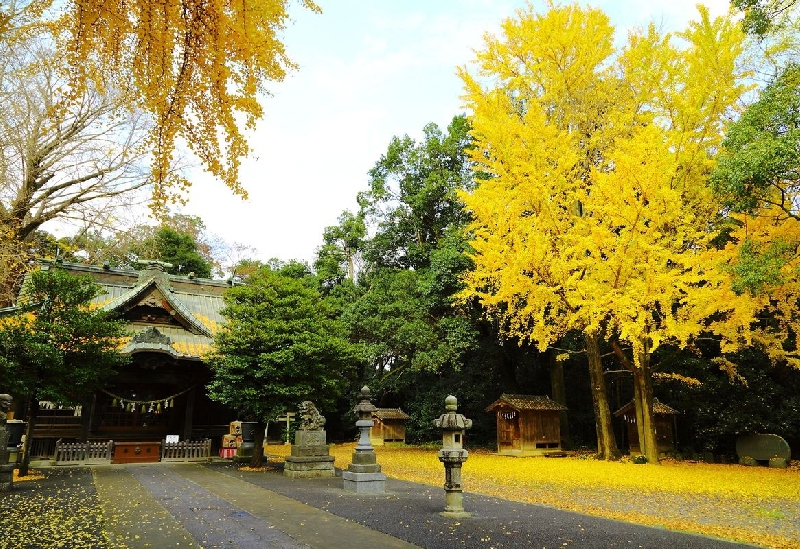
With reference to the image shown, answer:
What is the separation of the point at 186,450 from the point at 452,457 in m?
11.9

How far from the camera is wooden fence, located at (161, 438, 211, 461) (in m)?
16.3

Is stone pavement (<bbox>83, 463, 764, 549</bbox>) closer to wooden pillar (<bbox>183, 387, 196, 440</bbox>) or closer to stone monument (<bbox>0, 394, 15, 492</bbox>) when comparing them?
stone monument (<bbox>0, 394, 15, 492</bbox>)

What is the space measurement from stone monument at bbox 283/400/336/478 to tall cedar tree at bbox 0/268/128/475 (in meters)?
5.30

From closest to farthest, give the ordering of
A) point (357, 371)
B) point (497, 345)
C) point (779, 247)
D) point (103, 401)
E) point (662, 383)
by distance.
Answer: point (779, 247) < point (103, 401) < point (662, 383) < point (497, 345) < point (357, 371)

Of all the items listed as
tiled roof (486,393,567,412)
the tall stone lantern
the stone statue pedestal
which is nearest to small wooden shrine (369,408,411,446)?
tiled roof (486,393,567,412)

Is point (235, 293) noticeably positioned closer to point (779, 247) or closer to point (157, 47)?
point (157, 47)

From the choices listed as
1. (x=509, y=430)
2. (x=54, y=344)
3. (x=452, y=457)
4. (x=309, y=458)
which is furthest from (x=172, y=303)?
(x=509, y=430)

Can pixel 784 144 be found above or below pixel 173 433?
above

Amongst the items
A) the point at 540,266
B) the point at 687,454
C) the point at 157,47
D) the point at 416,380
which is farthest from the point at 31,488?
the point at 687,454

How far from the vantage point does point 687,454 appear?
1858cm

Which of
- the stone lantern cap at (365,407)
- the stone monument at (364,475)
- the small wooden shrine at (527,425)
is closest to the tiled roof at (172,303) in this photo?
the stone lantern cap at (365,407)

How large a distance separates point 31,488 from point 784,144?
56.4 ft

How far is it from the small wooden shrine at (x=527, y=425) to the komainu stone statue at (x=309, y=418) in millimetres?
8648

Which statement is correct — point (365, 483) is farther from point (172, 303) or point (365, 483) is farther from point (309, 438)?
point (172, 303)
